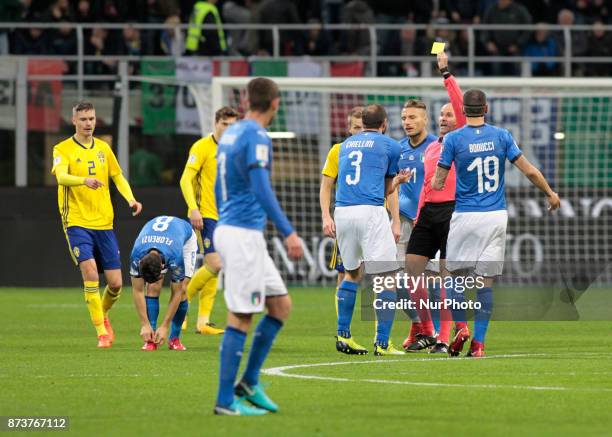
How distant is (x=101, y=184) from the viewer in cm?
1266

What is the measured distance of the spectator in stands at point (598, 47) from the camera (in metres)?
24.4

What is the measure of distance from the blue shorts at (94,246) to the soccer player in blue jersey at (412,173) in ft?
9.03

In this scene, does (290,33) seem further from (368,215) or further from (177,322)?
(368,215)

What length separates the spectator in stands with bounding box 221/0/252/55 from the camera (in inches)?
941

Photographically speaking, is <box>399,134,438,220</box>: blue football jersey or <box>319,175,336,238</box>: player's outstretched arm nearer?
<box>319,175,336,238</box>: player's outstretched arm

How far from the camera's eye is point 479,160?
1170 centimetres

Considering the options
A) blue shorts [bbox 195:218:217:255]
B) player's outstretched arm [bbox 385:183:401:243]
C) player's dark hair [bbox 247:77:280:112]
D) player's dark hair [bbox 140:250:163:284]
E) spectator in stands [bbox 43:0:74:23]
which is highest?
spectator in stands [bbox 43:0:74:23]

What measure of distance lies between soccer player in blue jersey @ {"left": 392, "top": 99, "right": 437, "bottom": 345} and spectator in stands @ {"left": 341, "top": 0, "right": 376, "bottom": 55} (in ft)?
33.4

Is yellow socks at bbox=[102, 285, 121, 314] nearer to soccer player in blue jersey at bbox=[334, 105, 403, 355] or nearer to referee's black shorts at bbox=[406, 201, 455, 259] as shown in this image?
soccer player in blue jersey at bbox=[334, 105, 403, 355]

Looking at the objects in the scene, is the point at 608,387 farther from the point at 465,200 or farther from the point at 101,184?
the point at 101,184

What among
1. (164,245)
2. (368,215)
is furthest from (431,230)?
(164,245)

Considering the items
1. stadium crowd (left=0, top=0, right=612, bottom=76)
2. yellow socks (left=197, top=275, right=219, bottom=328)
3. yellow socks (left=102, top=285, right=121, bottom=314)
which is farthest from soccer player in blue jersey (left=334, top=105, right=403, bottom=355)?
stadium crowd (left=0, top=0, right=612, bottom=76)

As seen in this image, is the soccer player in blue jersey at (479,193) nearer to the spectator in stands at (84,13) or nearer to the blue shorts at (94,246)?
the blue shorts at (94,246)

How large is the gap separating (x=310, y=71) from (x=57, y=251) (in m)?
4.93
